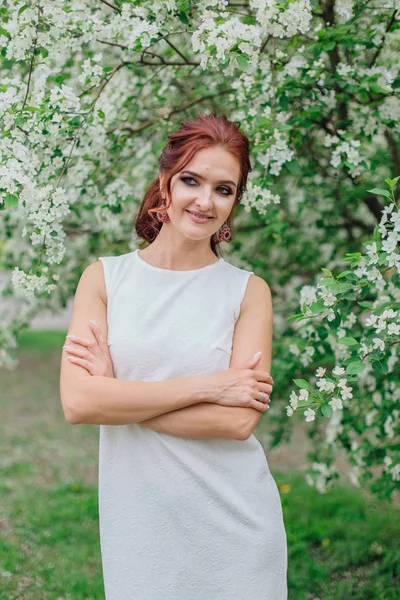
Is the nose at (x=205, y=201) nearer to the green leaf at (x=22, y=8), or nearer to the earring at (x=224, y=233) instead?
the earring at (x=224, y=233)

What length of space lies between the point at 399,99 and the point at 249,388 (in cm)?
189

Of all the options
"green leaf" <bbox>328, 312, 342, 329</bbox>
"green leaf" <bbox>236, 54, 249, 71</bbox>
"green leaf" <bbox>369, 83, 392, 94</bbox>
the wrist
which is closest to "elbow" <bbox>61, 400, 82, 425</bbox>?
the wrist

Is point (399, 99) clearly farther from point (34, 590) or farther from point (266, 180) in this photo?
point (34, 590)

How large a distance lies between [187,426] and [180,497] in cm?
23

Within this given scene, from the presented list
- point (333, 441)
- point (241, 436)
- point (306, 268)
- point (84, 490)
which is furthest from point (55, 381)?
point (241, 436)

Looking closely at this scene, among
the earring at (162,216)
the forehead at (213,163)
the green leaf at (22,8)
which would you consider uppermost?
the green leaf at (22,8)

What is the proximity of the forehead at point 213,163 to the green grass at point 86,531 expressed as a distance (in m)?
2.58

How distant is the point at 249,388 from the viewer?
232 centimetres

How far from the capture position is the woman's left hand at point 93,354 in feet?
7.57

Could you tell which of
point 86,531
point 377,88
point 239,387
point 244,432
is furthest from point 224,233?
point 86,531

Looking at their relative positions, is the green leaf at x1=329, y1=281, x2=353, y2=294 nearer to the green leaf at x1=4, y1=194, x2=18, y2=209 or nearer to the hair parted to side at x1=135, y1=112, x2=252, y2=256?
the hair parted to side at x1=135, y1=112, x2=252, y2=256

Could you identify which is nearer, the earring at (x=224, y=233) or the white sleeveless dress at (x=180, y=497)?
the white sleeveless dress at (x=180, y=497)

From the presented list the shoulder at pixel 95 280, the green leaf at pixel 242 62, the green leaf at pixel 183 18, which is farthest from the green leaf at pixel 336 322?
the green leaf at pixel 183 18

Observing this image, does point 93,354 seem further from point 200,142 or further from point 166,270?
point 200,142
